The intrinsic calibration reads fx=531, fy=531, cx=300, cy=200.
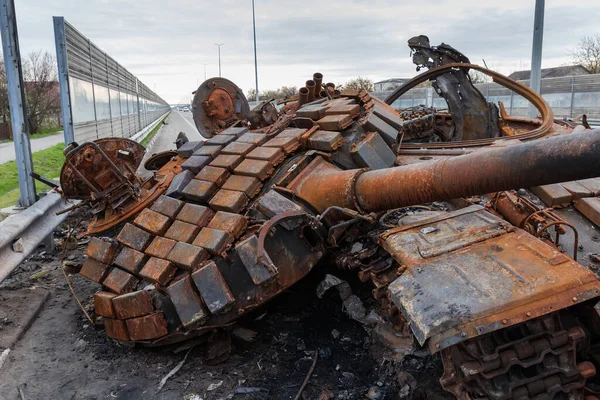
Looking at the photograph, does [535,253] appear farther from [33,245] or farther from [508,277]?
[33,245]

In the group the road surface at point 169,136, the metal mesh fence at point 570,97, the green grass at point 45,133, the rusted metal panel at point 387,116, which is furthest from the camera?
the green grass at point 45,133

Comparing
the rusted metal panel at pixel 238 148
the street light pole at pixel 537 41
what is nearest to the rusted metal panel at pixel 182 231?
the rusted metal panel at pixel 238 148

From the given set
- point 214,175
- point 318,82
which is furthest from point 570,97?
point 214,175

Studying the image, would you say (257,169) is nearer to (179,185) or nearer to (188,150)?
(179,185)

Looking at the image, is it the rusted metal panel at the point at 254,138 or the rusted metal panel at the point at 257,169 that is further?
the rusted metal panel at the point at 254,138

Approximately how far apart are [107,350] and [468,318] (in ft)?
10.4

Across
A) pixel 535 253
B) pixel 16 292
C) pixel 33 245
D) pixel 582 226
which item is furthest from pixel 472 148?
pixel 16 292

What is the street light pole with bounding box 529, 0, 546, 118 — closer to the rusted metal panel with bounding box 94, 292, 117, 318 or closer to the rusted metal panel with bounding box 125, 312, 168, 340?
the rusted metal panel with bounding box 125, 312, 168, 340

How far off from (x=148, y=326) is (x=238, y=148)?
6.31 ft

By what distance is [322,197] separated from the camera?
168 inches

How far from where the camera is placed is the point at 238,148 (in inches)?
202

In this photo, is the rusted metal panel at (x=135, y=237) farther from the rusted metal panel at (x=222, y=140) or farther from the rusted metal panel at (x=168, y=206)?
the rusted metal panel at (x=222, y=140)

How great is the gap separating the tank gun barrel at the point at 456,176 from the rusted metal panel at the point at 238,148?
29.0 inches

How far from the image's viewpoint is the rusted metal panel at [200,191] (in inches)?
183
